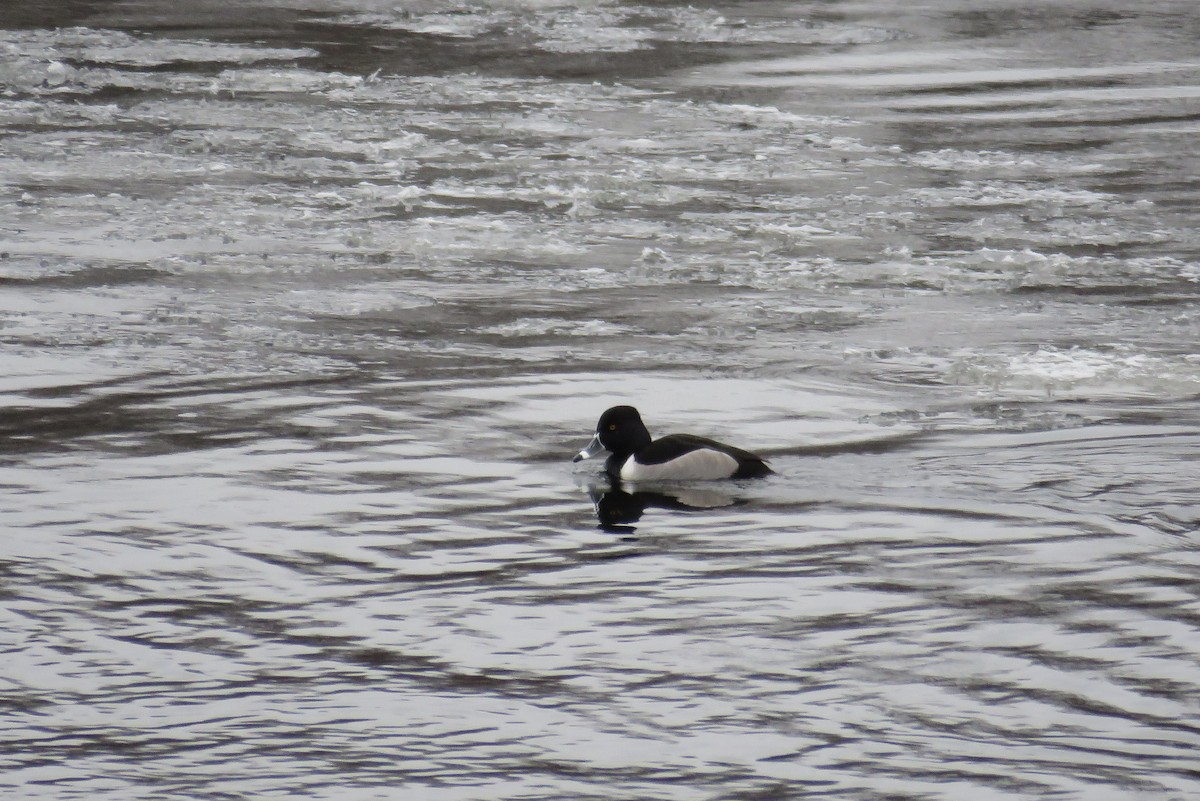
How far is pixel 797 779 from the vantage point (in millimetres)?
5910

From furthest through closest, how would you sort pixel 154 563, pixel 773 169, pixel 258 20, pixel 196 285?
pixel 258 20, pixel 773 169, pixel 196 285, pixel 154 563

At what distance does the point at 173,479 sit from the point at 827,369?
365 centimetres

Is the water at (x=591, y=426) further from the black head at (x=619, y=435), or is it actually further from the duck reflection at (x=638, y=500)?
the black head at (x=619, y=435)

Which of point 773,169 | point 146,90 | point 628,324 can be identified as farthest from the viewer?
point 146,90

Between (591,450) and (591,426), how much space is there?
65 cm

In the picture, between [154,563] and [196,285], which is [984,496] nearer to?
[154,563]

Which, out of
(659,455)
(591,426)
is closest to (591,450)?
(659,455)

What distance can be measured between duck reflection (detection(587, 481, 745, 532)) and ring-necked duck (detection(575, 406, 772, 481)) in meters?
0.06

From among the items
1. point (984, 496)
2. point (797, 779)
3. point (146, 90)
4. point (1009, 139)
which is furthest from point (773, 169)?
point (797, 779)

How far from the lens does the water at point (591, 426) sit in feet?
20.6

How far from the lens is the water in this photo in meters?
6.28

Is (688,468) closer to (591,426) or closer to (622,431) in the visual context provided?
(622,431)

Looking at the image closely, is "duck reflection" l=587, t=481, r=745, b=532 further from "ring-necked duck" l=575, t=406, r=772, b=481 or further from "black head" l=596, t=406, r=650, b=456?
"black head" l=596, t=406, r=650, b=456

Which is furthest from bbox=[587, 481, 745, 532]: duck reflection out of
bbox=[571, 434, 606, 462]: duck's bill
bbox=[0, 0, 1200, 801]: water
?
bbox=[571, 434, 606, 462]: duck's bill
